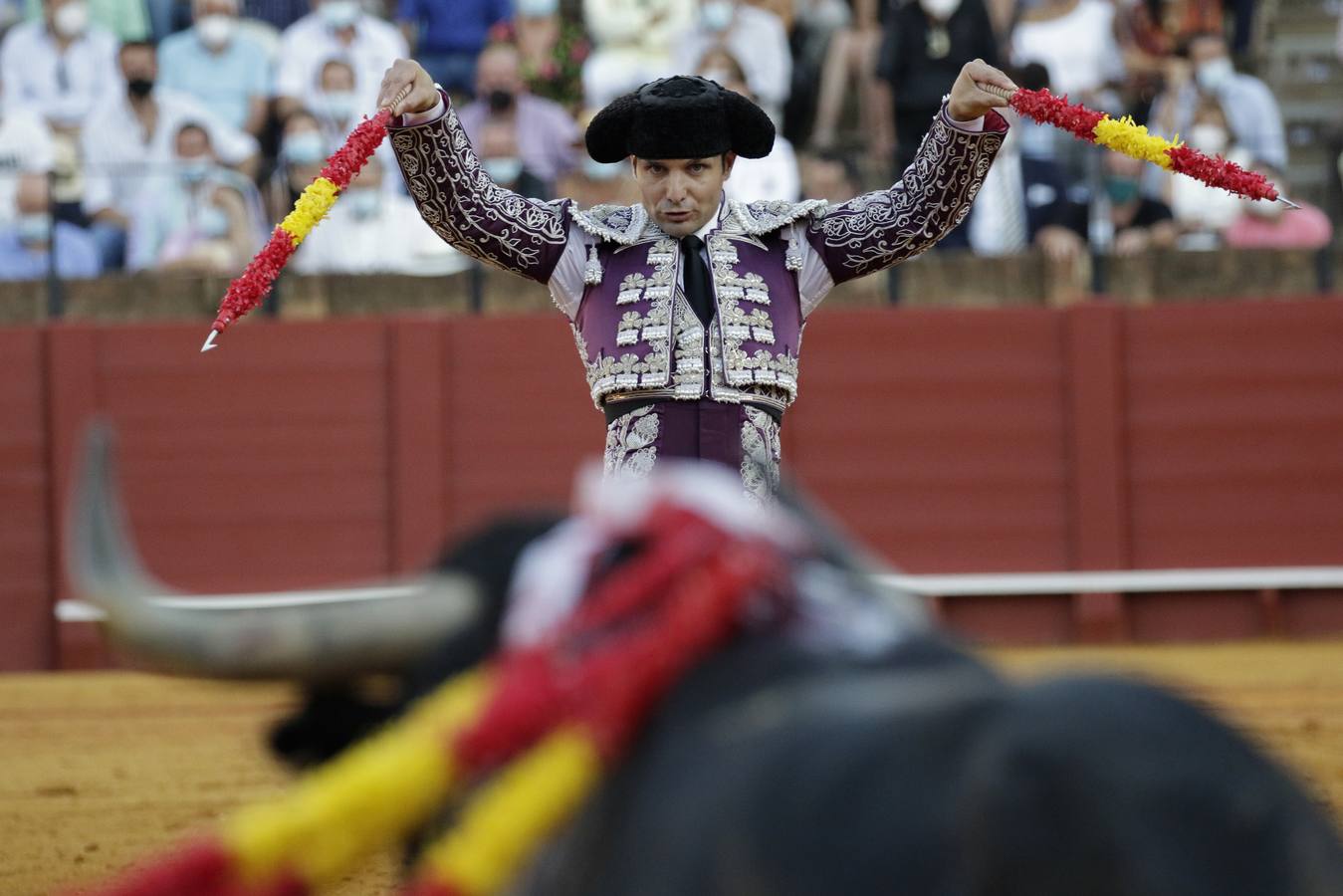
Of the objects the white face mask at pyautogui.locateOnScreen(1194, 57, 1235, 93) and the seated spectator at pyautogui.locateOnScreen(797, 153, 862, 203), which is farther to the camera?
the white face mask at pyautogui.locateOnScreen(1194, 57, 1235, 93)

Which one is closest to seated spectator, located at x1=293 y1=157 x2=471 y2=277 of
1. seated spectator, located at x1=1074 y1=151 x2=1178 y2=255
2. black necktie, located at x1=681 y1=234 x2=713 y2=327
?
seated spectator, located at x1=1074 y1=151 x2=1178 y2=255

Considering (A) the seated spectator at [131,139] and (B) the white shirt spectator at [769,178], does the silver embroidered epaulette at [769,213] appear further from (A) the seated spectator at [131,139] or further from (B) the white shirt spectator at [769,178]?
(A) the seated spectator at [131,139]

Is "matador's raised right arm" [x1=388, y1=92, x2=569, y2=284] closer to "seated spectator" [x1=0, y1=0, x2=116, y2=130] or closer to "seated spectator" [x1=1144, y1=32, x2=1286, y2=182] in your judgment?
"seated spectator" [x1=1144, y1=32, x2=1286, y2=182]

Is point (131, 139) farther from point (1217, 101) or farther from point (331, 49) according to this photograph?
point (1217, 101)

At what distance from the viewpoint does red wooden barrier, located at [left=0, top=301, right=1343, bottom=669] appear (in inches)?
338

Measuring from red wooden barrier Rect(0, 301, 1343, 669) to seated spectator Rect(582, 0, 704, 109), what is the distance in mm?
982

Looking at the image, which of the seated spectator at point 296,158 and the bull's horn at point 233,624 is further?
the seated spectator at point 296,158

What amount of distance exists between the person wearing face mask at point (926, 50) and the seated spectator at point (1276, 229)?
1163 mm

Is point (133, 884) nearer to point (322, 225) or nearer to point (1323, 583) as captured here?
point (322, 225)

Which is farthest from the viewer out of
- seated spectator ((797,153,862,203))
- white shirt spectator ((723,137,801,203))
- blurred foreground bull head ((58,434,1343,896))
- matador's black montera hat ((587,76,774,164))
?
seated spectator ((797,153,862,203))

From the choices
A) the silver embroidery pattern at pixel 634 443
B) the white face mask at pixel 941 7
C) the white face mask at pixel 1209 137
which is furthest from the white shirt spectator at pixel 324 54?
the silver embroidery pattern at pixel 634 443

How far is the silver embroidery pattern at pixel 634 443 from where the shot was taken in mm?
3594

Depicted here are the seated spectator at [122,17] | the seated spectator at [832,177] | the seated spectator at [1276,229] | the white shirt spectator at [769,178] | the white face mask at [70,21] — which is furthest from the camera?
the seated spectator at [122,17]

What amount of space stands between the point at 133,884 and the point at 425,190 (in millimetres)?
2158
